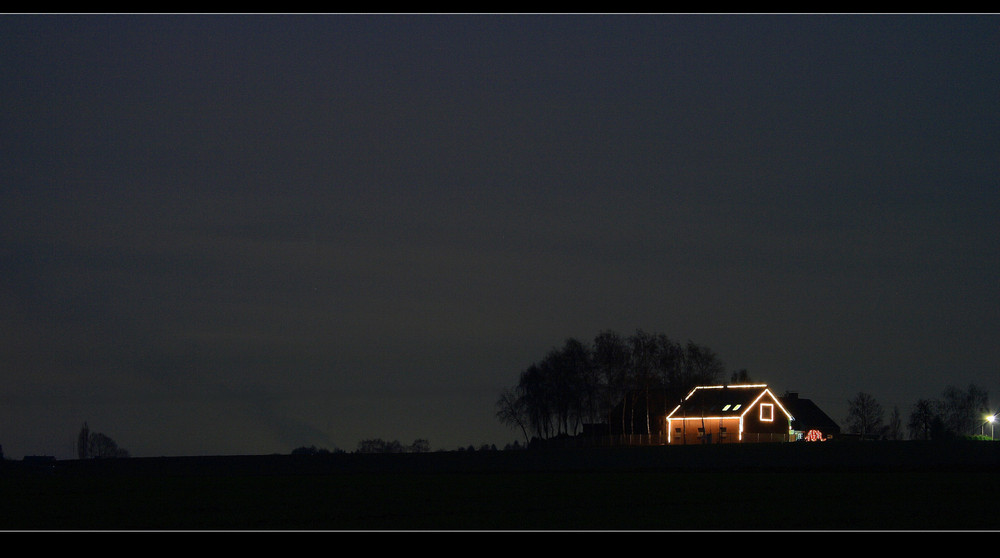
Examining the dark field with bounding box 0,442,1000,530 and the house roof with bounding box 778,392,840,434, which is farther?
the house roof with bounding box 778,392,840,434

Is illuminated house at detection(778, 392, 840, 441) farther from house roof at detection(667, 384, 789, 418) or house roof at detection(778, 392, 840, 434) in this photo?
house roof at detection(667, 384, 789, 418)

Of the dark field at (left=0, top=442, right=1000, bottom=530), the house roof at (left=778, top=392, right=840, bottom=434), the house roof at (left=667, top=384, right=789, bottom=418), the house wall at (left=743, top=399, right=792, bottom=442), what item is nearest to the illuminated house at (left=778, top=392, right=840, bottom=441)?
the house roof at (left=778, top=392, right=840, bottom=434)

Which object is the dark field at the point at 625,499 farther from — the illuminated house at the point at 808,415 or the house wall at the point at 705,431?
the illuminated house at the point at 808,415

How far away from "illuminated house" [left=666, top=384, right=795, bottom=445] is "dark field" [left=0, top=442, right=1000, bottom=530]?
116ft

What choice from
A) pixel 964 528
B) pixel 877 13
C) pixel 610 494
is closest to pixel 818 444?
pixel 610 494

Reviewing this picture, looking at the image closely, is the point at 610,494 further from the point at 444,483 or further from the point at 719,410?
the point at 719,410

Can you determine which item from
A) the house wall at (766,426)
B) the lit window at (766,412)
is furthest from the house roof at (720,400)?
the lit window at (766,412)

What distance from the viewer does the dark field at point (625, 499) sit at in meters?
27.8

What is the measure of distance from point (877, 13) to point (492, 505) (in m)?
19.4

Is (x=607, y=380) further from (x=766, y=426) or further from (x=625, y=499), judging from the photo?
(x=625, y=499)

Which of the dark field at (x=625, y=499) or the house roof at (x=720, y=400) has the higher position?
the house roof at (x=720, y=400)

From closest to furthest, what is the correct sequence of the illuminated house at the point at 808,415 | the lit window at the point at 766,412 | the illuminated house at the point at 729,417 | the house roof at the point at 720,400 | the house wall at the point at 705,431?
1. the illuminated house at the point at 729,417
2. the house wall at the point at 705,431
3. the house roof at the point at 720,400
4. the lit window at the point at 766,412
5. the illuminated house at the point at 808,415

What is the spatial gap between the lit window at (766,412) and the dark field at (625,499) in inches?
1494

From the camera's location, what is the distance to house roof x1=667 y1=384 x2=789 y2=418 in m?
105
